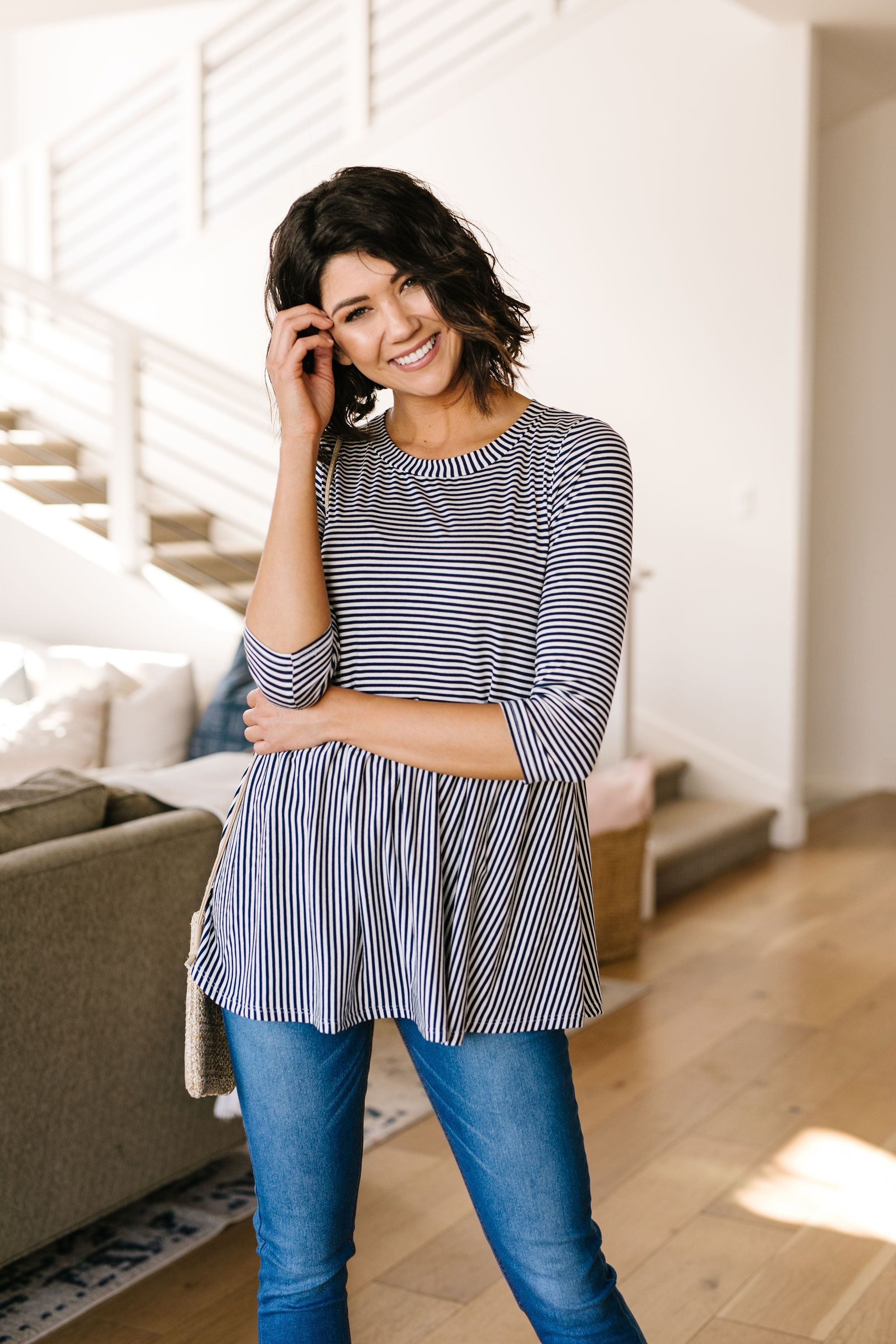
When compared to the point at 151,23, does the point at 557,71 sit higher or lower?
lower

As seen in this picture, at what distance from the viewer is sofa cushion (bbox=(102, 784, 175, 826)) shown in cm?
221

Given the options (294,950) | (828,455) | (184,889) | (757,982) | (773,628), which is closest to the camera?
(294,950)

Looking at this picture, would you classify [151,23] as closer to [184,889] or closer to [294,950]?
[184,889]

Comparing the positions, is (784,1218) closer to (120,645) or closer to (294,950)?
(294,950)

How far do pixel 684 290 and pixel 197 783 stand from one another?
3.21m

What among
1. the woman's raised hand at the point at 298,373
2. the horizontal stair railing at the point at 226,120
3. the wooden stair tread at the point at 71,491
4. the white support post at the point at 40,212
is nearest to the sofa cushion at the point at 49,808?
the woman's raised hand at the point at 298,373

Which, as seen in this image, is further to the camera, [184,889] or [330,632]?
[184,889]

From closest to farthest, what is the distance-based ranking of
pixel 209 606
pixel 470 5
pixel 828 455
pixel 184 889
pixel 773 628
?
pixel 184 889, pixel 209 606, pixel 773 628, pixel 470 5, pixel 828 455

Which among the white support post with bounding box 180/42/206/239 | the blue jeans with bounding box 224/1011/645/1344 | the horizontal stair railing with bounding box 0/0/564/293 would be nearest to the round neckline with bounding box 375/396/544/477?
the blue jeans with bounding box 224/1011/645/1344

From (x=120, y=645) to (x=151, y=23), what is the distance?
14.2ft

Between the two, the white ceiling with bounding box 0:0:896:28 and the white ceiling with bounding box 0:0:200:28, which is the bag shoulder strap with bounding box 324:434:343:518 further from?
the white ceiling with bounding box 0:0:200:28

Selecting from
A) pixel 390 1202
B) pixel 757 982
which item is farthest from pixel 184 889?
pixel 757 982

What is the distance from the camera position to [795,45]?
4613mm

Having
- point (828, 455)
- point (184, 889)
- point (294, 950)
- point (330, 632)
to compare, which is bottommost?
point (184, 889)
